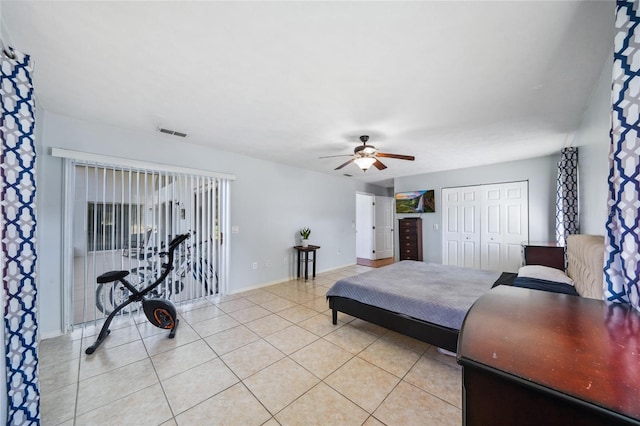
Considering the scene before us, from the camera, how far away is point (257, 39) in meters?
1.54

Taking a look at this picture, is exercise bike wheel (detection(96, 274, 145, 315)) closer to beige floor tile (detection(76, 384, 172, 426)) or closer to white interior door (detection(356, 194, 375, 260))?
beige floor tile (detection(76, 384, 172, 426))

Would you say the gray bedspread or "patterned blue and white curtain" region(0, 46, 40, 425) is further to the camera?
the gray bedspread

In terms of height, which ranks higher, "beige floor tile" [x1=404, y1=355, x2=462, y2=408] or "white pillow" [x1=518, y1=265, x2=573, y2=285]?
"white pillow" [x1=518, y1=265, x2=573, y2=285]

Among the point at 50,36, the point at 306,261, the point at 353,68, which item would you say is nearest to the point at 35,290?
the point at 50,36

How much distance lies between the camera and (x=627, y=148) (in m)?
1.11


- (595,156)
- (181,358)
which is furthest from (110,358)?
(595,156)

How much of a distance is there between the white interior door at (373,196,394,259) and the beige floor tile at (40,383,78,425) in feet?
21.6

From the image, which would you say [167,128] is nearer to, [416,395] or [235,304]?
[235,304]

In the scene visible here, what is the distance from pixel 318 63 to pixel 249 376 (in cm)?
257

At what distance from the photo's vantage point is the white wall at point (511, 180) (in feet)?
14.3

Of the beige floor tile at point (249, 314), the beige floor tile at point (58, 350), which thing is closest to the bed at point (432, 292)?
the beige floor tile at point (249, 314)

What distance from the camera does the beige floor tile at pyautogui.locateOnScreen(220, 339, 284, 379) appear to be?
2053 mm

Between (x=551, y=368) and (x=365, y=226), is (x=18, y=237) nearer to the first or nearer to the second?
(x=551, y=368)

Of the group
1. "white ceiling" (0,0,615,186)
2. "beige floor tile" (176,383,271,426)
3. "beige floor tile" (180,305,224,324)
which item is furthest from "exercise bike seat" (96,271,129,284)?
"white ceiling" (0,0,615,186)
